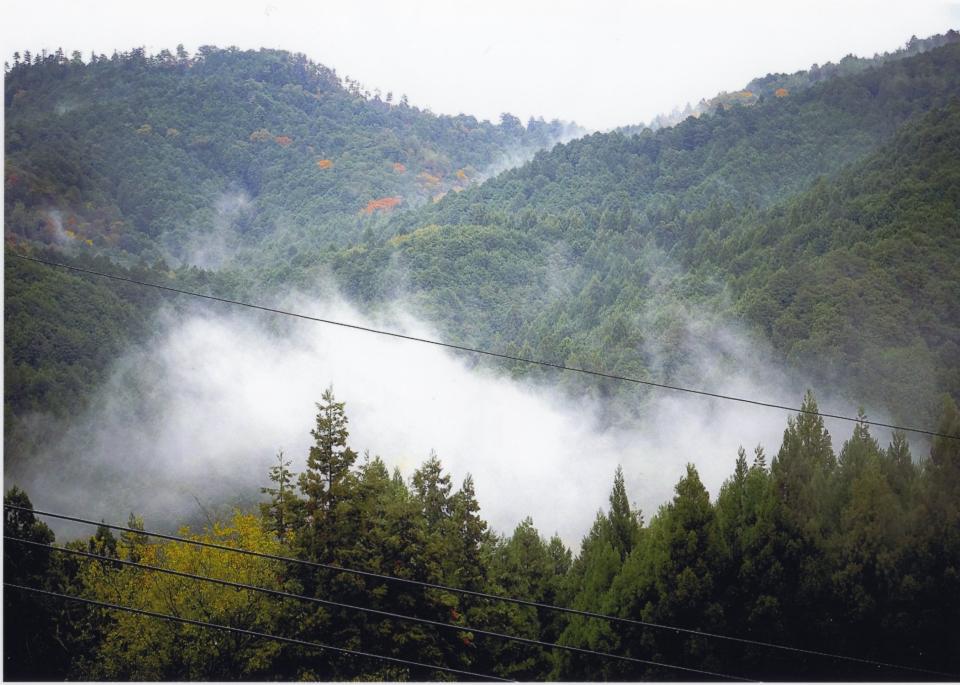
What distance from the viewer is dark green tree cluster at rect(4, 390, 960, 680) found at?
20.2m

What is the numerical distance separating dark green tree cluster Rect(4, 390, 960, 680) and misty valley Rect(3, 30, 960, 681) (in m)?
0.08

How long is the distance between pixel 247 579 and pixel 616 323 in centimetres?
3693

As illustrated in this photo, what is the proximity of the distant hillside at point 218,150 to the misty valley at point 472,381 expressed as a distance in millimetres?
381

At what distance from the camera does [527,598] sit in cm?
2503

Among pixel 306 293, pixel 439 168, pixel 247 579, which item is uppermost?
pixel 439 168

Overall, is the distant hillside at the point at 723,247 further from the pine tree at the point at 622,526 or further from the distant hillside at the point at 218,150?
the pine tree at the point at 622,526

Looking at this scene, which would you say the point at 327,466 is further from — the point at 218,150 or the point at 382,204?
the point at 218,150

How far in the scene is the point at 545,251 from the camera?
70.8m

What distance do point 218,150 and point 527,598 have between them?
75180mm

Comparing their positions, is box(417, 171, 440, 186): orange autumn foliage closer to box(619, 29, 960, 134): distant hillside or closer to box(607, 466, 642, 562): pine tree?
box(619, 29, 960, 134): distant hillside

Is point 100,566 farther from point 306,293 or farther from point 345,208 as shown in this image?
point 345,208

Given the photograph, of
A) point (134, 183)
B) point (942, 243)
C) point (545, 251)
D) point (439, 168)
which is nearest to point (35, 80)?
point (134, 183)

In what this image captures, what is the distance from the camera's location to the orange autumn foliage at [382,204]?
287 ft

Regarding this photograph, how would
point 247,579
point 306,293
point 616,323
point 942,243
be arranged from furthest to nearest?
point 306,293, point 616,323, point 942,243, point 247,579
